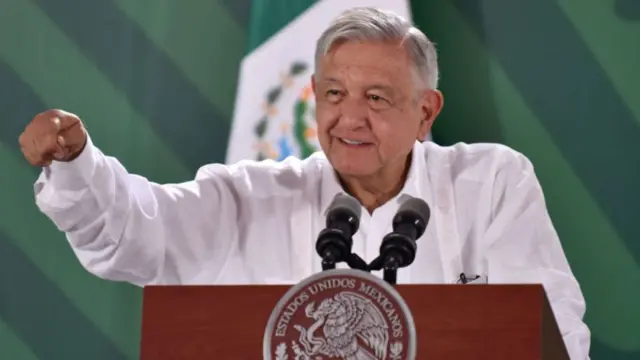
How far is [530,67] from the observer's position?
354 centimetres

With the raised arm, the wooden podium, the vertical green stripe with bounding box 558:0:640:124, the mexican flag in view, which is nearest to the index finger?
the raised arm

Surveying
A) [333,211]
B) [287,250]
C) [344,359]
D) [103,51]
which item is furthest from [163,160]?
[344,359]

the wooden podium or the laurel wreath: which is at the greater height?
the laurel wreath

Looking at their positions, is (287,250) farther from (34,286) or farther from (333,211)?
(34,286)

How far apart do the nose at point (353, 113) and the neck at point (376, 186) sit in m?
0.15

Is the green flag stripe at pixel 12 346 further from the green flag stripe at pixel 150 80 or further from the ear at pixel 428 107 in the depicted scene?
the ear at pixel 428 107

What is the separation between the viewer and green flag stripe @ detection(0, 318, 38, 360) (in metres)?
3.66

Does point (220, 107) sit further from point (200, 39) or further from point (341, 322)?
point (341, 322)

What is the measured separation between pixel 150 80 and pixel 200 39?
20 cm

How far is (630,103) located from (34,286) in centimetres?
188

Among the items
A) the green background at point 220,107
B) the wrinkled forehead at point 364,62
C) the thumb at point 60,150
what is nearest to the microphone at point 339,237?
the thumb at point 60,150

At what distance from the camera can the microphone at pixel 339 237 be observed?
5.80 feet

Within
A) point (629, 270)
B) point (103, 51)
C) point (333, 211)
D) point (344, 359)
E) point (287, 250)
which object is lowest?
point (344, 359)

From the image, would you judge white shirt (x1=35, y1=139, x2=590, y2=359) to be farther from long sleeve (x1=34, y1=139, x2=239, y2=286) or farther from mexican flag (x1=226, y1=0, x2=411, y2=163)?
mexican flag (x1=226, y1=0, x2=411, y2=163)
